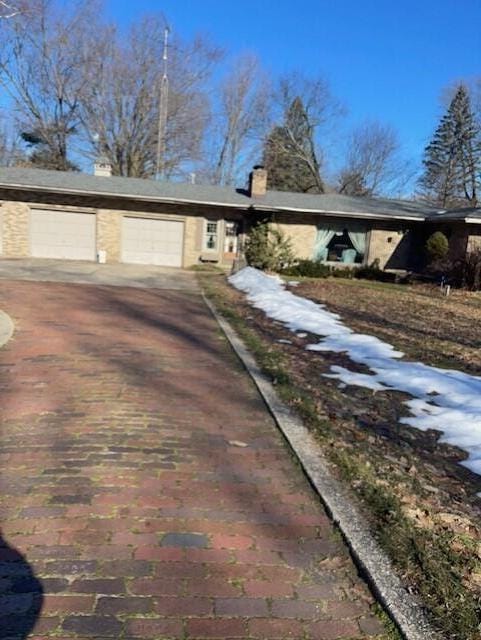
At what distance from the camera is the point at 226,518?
2789 millimetres

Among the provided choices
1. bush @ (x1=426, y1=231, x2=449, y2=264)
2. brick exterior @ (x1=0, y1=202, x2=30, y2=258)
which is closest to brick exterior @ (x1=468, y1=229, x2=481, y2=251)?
bush @ (x1=426, y1=231, x2=449, y2=264)

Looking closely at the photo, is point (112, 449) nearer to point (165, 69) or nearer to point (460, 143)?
point (165, 69)

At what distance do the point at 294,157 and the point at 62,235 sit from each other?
24292 mm

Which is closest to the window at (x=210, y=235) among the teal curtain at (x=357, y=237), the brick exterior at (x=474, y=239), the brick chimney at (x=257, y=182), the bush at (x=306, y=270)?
the brick chimney at (x=257, y=182)

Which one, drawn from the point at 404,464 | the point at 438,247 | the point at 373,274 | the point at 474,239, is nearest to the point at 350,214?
the point at 373,274

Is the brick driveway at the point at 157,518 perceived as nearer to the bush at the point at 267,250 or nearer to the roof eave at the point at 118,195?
the bush at the point at 267,250

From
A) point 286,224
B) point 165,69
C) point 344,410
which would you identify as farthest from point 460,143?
point 344,410

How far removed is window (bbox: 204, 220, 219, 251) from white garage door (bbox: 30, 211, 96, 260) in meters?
4.52

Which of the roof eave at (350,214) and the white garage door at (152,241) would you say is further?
the white garage door at (152,241)

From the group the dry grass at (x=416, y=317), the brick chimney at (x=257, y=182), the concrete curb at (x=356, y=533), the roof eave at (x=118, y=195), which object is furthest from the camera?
the brick chimney at (x=257, y=182)

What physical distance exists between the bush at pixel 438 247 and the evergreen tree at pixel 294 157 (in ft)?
68.6

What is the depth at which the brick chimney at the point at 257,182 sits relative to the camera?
21.2m

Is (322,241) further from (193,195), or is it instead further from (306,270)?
(193,195)

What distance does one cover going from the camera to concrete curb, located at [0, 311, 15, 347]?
6.48 meters
